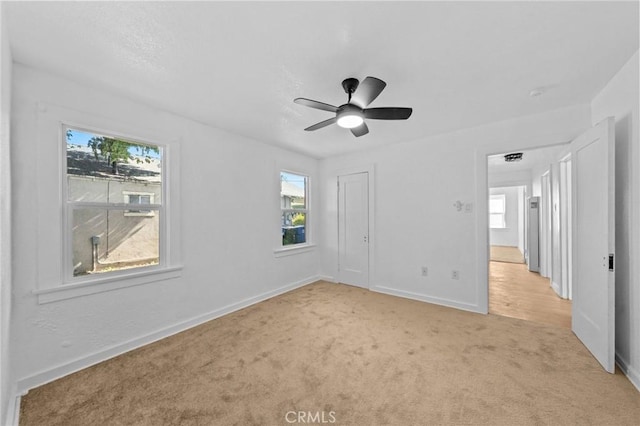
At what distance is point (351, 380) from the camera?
199 centimetres

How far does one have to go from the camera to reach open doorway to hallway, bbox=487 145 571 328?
11.3ft

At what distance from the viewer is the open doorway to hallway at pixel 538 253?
135 inches

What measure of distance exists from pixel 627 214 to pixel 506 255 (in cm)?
629

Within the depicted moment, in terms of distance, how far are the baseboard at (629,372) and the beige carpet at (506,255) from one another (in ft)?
16.8

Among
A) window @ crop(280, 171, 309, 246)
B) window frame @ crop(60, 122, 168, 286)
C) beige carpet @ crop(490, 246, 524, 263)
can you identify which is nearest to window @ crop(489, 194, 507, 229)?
beige carpet @ crop(490, 246, 524, 263)

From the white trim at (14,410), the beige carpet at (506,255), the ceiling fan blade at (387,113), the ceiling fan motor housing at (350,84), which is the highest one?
the ceiling fan motor housing at (350,84)

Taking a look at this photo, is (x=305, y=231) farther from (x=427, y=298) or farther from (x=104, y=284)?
(x=104, y=284)

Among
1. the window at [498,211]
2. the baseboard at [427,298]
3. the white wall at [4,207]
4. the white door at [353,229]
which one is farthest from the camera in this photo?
the window at [498,211]

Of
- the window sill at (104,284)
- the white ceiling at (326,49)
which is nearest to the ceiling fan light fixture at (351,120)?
the white ceiling at (326,49)

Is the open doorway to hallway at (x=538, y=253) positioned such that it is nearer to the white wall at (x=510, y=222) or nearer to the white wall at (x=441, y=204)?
the white wall at (x=441, y=204)

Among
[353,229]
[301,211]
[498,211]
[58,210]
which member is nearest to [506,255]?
[498,211]

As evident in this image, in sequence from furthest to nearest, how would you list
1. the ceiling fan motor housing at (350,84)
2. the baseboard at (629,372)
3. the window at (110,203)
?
the window at (110,203) → the ceiling fan motor housing at (350,84) → the baseboard at (629,372)

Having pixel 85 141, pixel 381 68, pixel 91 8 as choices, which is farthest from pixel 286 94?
pixel 85 141

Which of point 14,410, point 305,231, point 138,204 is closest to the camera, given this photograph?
point 14,410
